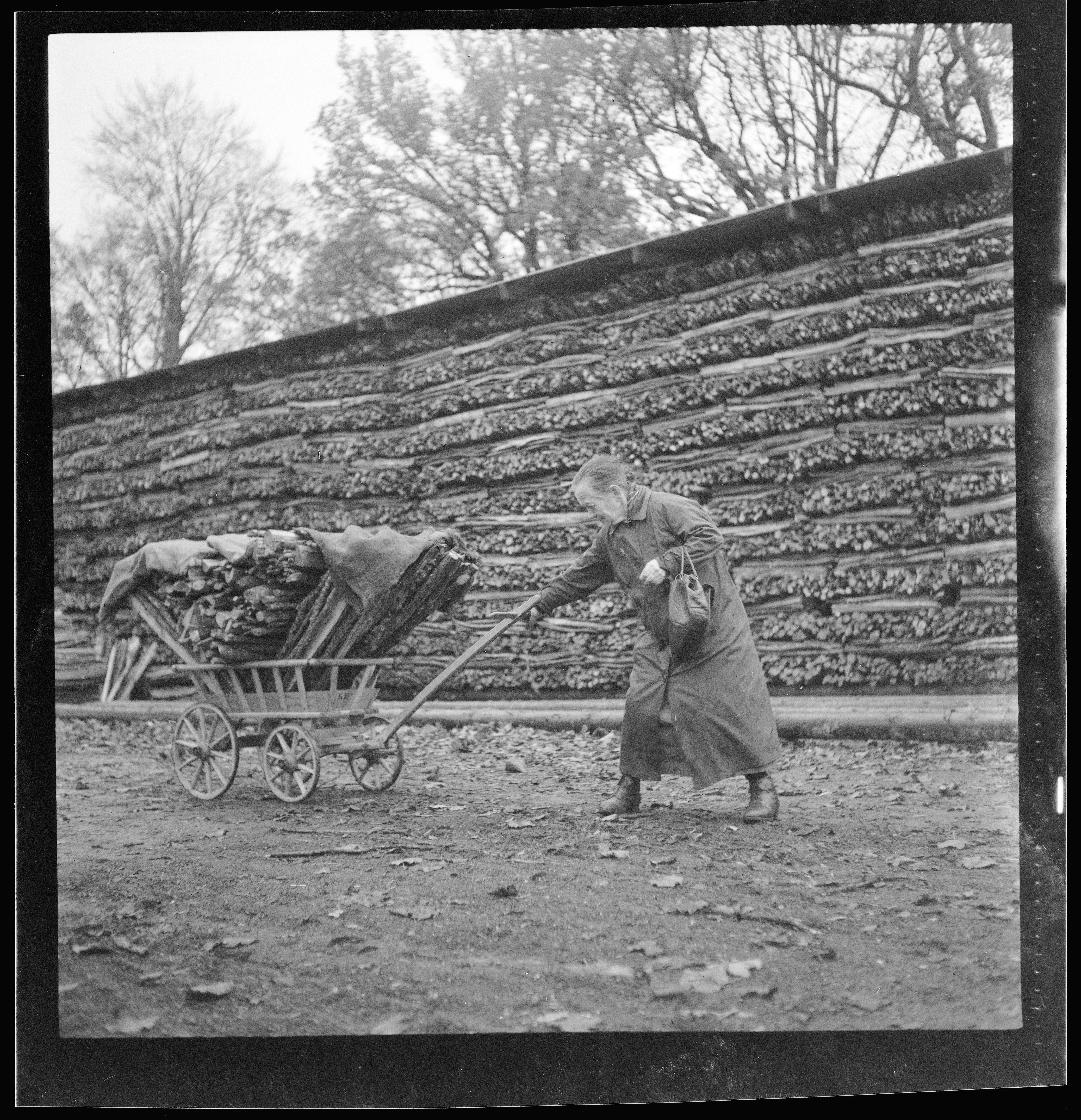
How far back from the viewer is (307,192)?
220 inches

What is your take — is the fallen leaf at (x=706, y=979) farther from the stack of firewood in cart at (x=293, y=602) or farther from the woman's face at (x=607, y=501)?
the stack of firewood in cart at (x=293, y=602)

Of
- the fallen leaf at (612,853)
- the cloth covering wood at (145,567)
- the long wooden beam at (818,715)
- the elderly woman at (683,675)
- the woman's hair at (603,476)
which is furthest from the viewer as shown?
the cloth covering wood at (145,567)

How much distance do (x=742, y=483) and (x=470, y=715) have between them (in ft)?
6.32

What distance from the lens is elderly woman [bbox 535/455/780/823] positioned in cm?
477

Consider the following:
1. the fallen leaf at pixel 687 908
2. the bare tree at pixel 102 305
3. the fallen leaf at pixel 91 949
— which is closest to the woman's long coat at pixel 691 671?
the fallen leaf at pixel 687 908

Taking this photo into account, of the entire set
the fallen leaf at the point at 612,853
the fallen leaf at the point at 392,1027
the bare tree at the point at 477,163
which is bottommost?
the fallen leaf at the point at 392,1027

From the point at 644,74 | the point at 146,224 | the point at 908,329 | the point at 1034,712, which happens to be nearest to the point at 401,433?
the point at 146,224

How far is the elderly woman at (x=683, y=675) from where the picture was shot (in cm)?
477

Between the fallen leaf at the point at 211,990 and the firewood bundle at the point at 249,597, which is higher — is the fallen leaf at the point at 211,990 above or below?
below

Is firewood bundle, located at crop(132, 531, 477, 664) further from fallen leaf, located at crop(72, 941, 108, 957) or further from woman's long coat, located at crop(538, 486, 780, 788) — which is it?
fallen leaf, located at crop(72, 941, 108, 957)

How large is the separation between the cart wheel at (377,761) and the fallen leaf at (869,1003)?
2.28 meters

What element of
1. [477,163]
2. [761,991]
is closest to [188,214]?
[477,163]

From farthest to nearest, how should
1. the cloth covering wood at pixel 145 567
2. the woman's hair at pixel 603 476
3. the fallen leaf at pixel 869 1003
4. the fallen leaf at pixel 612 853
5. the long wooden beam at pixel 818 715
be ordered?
the cloth covering wood at pixel 145 567
the woman's hair at pixel 603 476
the long wooden beam at pixel 818 715
the fallen leaf at pixel 612 853
the fallen leaf at pixel 869 1003

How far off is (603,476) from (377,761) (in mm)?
1815
